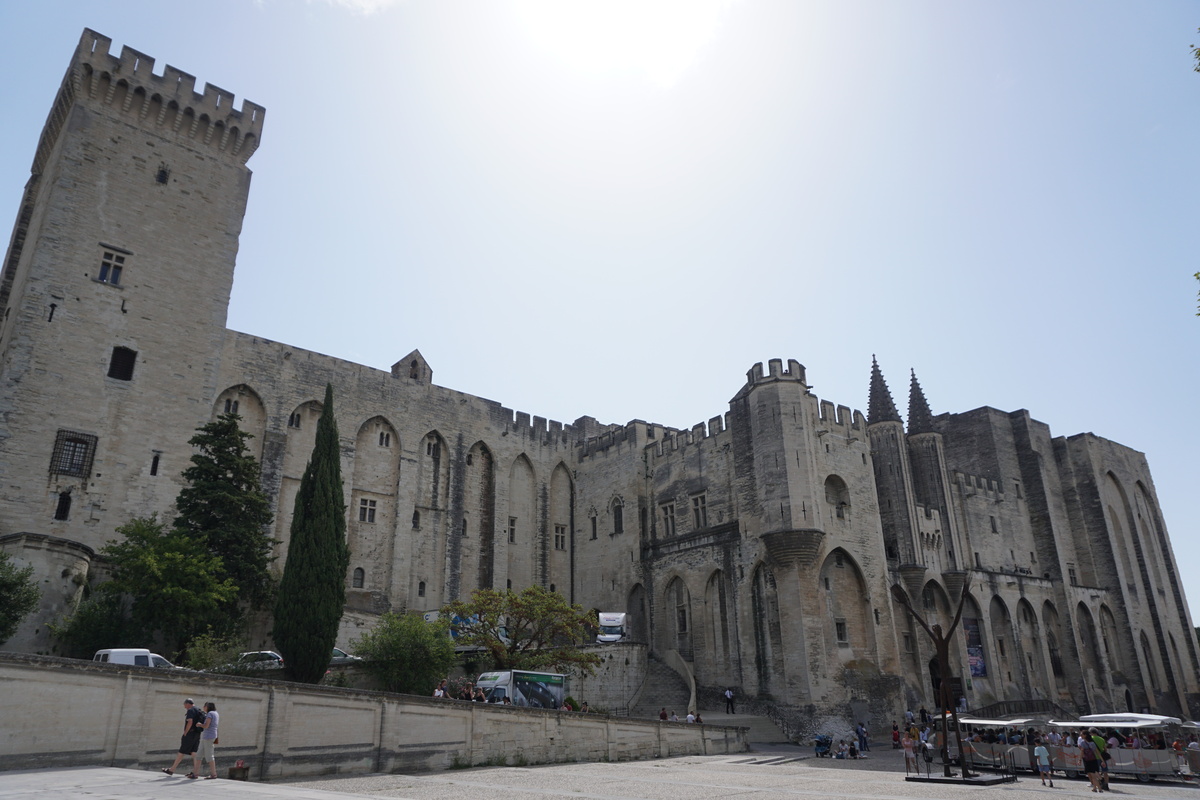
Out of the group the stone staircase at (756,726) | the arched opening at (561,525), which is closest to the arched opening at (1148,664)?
the stone staircase at (756,726)

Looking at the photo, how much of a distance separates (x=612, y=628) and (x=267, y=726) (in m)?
18.9

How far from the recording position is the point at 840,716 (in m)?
26.3

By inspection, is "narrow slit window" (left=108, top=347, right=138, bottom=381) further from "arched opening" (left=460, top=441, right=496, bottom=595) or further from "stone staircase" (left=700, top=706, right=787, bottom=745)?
"stone staircase" (left=700, top=706, right=787, bottom=745)

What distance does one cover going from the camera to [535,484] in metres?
38.2

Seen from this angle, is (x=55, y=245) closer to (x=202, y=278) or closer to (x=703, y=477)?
(x=202, y=278)

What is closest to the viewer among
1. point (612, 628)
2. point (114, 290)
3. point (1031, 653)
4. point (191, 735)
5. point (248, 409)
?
point (191, 735)

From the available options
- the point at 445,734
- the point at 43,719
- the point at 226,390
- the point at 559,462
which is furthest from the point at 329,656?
the point at 559,462

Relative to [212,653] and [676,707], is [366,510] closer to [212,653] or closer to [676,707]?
[212,653]

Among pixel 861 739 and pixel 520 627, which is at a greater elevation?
pixel 520 627

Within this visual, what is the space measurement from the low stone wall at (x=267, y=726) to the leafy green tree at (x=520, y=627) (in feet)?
18.7

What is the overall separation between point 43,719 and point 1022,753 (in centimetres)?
2010

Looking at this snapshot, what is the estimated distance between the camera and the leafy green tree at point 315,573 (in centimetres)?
2011

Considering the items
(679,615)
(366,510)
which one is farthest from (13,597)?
(679,615)

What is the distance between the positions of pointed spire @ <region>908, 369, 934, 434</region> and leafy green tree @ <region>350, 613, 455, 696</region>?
1016 inches
